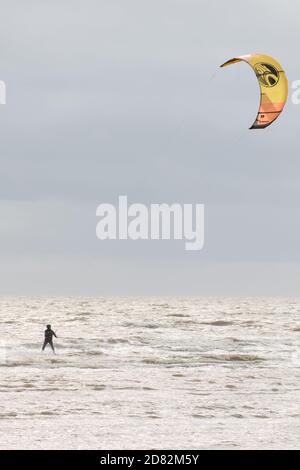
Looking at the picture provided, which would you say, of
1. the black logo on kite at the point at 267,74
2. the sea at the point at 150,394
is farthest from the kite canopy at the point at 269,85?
the sea at the point at 150,394

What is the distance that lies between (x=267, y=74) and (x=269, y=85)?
0.45 m

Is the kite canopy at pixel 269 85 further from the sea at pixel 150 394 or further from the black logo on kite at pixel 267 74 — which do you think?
the sea at pixel 150 394

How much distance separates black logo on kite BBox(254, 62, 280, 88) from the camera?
1053 inches

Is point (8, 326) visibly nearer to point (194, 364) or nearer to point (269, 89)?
point (194, 364)

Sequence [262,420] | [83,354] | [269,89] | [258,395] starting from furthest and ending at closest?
1. [83,354]
2. [269,89]
3. [258,395]
4. [262,420]

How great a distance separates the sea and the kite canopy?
30.1 ft

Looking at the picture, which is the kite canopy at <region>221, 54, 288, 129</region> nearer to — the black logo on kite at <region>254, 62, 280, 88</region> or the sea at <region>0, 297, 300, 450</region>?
the black logo on kite at <region>254, 62, 280, 88</region>

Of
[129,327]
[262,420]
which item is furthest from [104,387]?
[129,327]

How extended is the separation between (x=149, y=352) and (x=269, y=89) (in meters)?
13.2

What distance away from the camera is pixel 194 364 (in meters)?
28.8

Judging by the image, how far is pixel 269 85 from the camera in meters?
26.8

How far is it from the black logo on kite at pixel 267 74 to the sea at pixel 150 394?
1038 centimetres

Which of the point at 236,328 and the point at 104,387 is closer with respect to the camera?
the point at 104,387

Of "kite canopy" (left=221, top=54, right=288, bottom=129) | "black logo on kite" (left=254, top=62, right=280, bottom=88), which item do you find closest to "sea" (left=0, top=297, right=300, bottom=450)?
"kite canopy" (left=221, top=54, right=288, bottom=129)
